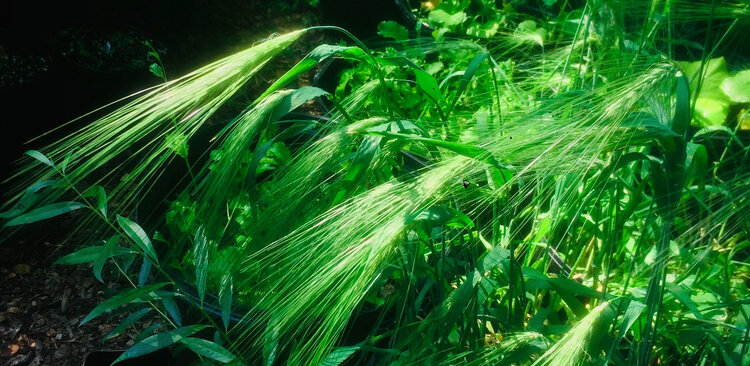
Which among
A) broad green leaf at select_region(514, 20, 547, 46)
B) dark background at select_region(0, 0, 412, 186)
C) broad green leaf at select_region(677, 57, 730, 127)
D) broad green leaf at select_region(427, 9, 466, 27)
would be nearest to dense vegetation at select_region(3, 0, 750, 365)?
broad green leaf at select_region(514, 20, 547, 46)

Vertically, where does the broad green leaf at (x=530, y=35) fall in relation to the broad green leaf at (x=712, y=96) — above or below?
above

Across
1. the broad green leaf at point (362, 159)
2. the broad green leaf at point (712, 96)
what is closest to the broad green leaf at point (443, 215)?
the broad green leaf at point (362, 159)

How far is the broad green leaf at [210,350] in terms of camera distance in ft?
3.08

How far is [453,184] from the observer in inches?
29.2

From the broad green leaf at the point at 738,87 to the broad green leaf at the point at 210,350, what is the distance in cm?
145

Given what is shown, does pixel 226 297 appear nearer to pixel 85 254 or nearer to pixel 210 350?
pixel 210 350

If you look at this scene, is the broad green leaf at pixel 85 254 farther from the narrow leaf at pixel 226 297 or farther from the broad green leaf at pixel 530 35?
the broad green leaf at pixel 530 35

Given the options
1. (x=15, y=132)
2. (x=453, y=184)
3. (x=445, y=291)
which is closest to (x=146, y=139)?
(x=15, y=132)

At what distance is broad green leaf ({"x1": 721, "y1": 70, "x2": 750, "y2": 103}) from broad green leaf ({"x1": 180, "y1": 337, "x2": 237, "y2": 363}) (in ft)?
4.75

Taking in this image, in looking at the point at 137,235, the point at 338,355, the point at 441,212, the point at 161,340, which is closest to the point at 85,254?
the point at 137,235

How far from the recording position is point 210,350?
0.95 metres

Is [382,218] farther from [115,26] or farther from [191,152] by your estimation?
[115,26]

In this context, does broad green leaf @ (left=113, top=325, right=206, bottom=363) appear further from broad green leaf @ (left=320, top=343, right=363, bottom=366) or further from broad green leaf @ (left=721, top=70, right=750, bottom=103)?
broad green leaf @ (left=721, top=70, right=750, bottom=103)

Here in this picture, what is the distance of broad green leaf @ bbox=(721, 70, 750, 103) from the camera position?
160 centimetres
